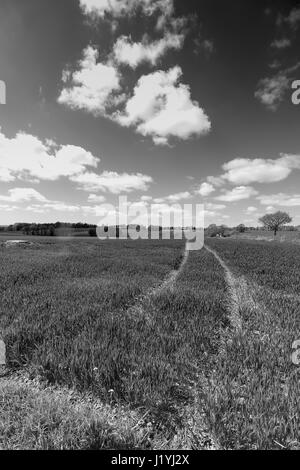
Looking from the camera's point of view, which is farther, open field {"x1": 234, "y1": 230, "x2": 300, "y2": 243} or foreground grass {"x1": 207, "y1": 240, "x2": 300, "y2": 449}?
open field {"x1": 234, "y1": 230, "x2": 300, "y2": 243}

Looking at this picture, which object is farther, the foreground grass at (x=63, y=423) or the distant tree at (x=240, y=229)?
the distant tree at (x=240, y=229)

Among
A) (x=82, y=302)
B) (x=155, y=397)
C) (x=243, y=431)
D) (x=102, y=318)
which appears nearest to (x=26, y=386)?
(x=155, y=397)

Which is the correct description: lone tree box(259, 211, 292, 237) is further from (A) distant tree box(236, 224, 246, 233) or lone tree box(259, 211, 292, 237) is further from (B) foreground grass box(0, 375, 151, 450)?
(B) foreground grass box(0, 375, 151, 450)

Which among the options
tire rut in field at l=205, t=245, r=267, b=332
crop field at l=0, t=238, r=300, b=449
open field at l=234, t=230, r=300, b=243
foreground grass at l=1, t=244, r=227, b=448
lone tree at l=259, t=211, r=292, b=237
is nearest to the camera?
crop field at l=0, t=238, r=300, b=449

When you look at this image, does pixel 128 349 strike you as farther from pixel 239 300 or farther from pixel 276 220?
pixel 276 220

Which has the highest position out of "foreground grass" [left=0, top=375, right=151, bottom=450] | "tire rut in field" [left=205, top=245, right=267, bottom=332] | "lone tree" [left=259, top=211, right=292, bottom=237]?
"lone tree" [left=259, top=211, right=292, bottom=237]

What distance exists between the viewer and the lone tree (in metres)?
107

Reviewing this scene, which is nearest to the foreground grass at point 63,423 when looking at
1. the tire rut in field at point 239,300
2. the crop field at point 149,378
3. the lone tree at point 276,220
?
the crop field at point 149,378

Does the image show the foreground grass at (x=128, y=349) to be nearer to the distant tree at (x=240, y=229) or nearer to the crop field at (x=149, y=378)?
the crop field at (x=149, y=378)

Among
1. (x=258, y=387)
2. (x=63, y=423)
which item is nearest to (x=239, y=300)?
(x=258, y=387)

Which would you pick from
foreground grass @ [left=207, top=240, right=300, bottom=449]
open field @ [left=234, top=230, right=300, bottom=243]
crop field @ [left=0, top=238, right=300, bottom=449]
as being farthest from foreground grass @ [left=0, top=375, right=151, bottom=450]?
open field @ [left=234, top=230, right=300, bottom=243]

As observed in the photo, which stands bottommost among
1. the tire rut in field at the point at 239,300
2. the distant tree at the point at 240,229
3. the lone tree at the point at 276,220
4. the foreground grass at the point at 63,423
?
the tire rut in field at the point at 239,300

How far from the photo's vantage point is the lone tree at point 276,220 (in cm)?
10667
